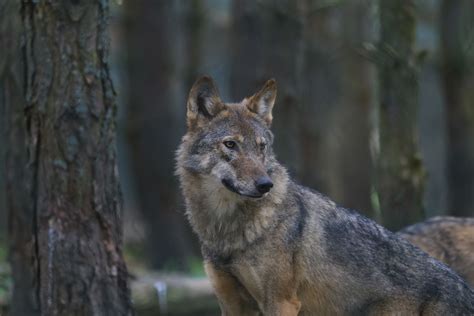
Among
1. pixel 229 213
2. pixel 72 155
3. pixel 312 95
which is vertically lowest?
pixel 229 213

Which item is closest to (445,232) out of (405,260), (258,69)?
(405,260)

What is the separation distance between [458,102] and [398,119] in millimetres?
5644

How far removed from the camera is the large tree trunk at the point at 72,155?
7648mm

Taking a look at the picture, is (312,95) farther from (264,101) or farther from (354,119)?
(264,101)

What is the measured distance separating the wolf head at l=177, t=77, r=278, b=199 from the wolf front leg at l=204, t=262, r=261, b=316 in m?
0.66

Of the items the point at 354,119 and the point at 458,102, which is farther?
the point at 354,119

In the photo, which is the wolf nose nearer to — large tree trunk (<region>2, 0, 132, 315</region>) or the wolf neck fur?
the wolf neck fur

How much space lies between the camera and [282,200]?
762cm

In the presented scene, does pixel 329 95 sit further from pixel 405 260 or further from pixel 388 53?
pixel 405 260

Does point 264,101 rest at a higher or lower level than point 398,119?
higher

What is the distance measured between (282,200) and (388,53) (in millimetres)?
3856

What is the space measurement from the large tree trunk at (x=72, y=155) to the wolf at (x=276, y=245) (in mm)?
749

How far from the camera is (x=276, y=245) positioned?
736 centimetres

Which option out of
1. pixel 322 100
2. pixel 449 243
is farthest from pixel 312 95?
pixel 449 243
